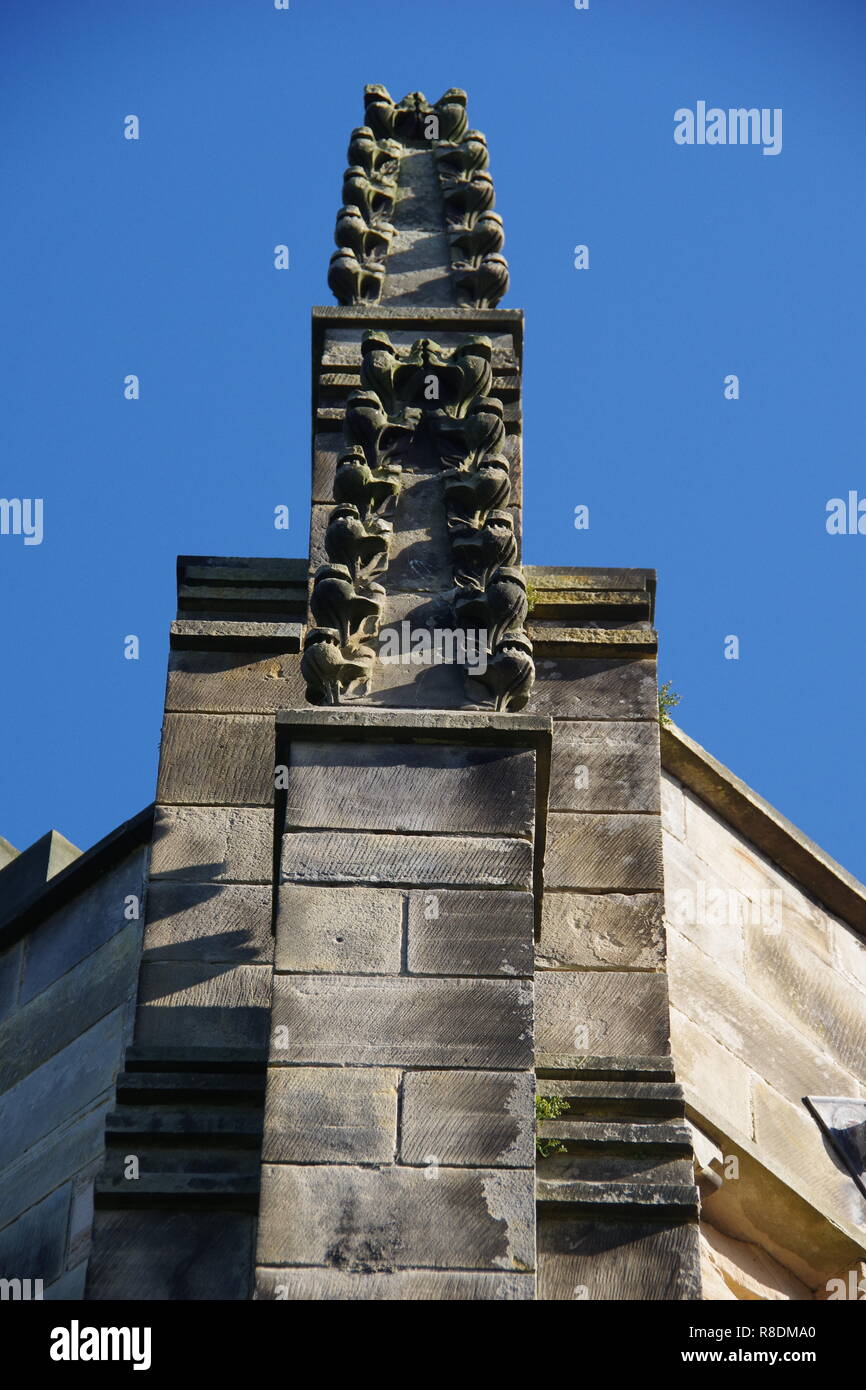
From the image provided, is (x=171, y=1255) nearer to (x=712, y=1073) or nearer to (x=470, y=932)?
(x=470, y=932)

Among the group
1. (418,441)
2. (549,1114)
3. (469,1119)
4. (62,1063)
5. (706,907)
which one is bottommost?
(469,1119)

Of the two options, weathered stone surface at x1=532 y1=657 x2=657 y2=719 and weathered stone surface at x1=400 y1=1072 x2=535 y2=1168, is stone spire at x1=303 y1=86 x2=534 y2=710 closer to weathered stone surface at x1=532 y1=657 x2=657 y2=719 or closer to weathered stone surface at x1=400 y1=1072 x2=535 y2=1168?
weathered stone surface at x1=532 y1=657 x2=657 y2=719

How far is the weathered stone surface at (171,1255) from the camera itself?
7668 mm

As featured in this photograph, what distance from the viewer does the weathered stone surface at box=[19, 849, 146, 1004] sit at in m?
10.6

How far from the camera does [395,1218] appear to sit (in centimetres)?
673

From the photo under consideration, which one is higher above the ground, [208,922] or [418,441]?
[418,441]

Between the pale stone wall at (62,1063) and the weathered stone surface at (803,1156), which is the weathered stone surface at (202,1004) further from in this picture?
the weathered stone surface at (803,1156)

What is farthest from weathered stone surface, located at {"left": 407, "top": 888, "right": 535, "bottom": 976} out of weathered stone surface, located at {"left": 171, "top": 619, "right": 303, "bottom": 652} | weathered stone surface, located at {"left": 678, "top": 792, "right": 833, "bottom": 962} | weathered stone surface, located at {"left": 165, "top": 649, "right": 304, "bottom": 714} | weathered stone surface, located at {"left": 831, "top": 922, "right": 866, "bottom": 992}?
weathered stone surface, located at {"left": 831, "top": 922, "right": 866, "bottom": 992}

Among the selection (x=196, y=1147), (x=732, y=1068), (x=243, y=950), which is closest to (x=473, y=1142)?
(x=196, y=1147)

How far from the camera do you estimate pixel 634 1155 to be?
25.6 ft

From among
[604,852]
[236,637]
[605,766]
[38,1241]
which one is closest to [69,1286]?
[38,1241]

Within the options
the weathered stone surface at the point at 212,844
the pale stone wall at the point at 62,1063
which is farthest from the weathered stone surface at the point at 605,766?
the pale stone wall at the point at 62,1063

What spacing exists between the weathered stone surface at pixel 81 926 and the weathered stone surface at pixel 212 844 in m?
0.87

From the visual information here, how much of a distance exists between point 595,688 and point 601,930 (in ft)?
4.18
